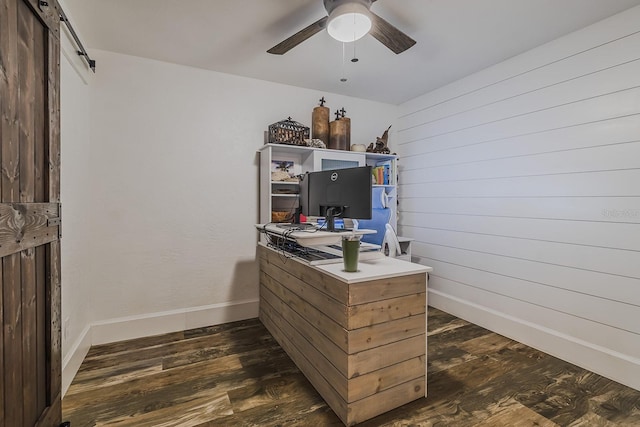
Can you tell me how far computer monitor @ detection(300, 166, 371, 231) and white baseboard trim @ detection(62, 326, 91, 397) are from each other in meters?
1.95

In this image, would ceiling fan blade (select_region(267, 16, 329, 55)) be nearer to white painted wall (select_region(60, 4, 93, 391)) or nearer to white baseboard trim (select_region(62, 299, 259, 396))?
white painted wall (select_region(60, 4, 93, 391))

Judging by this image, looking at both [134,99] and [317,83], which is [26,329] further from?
[317,83]

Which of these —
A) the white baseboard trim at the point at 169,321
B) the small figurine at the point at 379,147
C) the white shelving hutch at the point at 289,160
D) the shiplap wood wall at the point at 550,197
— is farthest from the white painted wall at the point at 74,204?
the shiplap wood wall at the point at 550,197

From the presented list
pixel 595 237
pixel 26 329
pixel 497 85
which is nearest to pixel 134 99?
pixel 26 329

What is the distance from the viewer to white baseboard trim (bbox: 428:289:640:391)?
6.68ft

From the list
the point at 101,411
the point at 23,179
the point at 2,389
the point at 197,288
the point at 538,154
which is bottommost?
the point at 101,411

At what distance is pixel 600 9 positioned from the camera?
6.64 ft

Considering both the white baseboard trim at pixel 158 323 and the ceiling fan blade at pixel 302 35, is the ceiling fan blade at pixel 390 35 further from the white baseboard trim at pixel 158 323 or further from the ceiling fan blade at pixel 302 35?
the white baseboard trim at pixel 158 323

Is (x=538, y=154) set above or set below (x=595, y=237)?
above

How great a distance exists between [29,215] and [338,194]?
1598 millimetres

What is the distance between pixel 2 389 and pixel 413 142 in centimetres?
396

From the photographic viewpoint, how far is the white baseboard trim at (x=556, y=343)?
2035 millimetres

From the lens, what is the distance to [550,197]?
2.46 metres

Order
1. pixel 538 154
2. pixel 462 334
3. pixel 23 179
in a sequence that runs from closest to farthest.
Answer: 1. pixel 23 179
2. pixel 538 154
3. pixel 462 334
